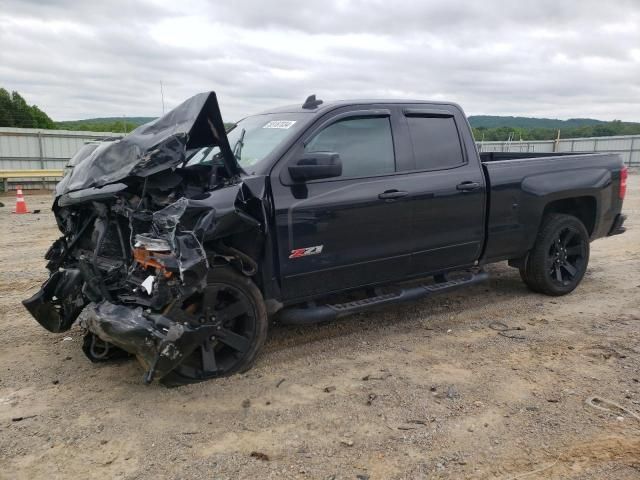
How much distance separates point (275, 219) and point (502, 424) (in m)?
2.02

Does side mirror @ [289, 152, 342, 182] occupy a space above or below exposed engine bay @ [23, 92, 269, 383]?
above

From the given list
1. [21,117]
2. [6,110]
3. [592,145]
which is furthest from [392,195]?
[6,110]

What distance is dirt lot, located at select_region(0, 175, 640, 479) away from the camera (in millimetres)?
2879

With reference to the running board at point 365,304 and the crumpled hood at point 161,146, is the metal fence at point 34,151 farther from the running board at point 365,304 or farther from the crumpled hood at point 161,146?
the running board at point 365,304

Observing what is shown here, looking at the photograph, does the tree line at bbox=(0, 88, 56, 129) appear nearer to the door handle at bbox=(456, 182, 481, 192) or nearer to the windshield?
the windshield

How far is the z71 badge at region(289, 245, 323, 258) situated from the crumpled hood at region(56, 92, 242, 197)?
2.39 feet

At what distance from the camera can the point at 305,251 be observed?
4066mm

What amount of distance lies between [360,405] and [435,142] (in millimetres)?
2578

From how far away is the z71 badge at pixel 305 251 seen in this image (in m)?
4.03

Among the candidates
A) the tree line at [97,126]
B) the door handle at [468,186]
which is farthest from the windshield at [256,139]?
the tree line at [97,126]

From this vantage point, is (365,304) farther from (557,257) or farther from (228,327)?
(557,257)

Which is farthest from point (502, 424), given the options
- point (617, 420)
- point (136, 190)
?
point (136, 190)

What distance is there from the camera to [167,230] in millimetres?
3293

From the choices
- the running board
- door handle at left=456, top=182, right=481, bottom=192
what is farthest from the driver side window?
the running board
